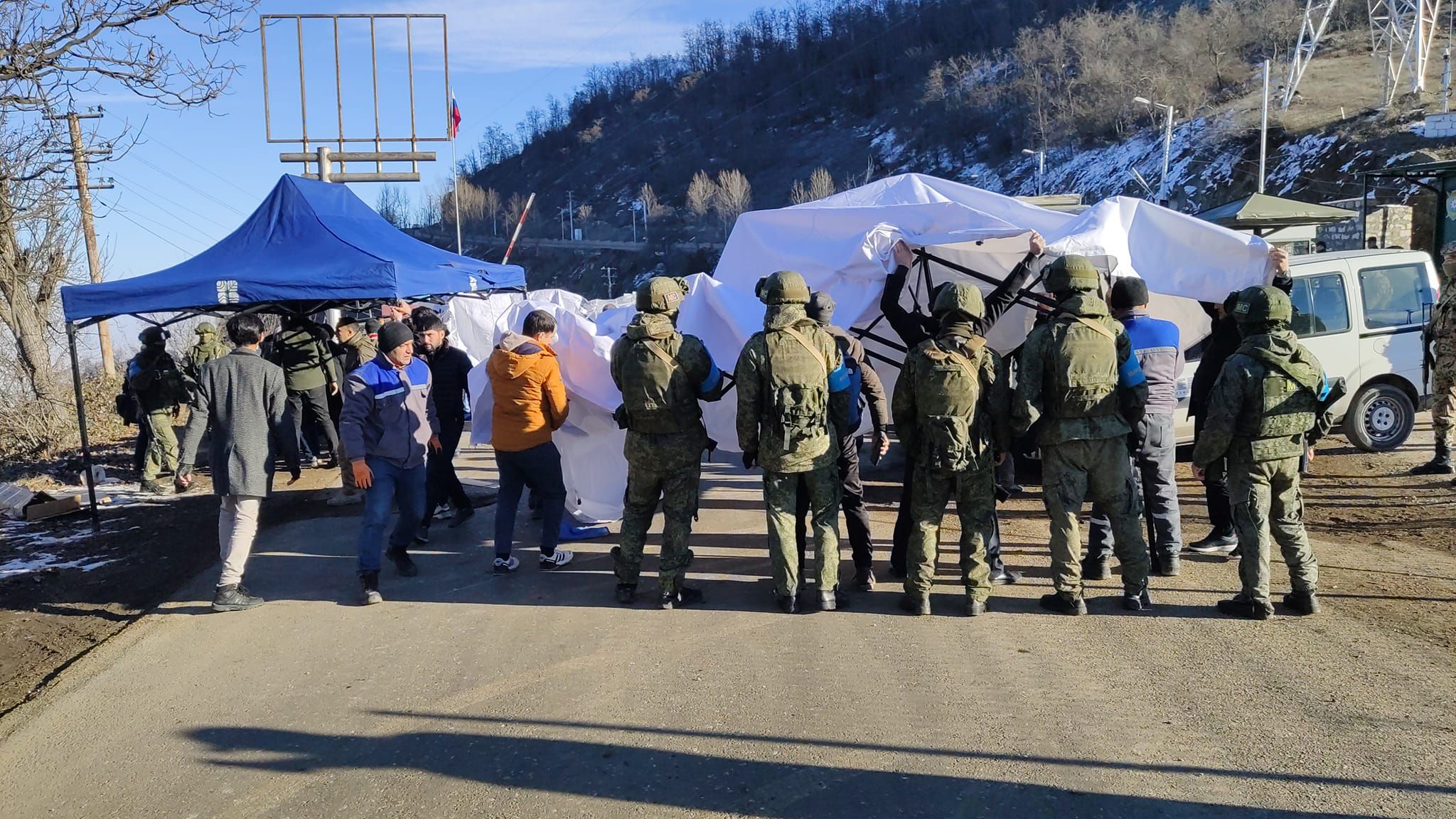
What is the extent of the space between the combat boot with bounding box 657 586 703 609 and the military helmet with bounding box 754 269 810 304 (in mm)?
1750

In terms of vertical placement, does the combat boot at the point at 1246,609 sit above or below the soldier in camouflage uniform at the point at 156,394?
below

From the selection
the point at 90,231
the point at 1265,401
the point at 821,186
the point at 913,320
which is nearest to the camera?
the point at 1265,401

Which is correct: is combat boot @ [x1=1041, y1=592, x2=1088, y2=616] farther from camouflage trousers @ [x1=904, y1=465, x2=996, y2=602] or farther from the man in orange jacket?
the man in orange jacket

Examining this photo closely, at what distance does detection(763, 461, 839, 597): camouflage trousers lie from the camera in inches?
206

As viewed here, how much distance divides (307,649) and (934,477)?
350 cm

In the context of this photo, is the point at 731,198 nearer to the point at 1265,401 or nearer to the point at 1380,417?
the point at 1380,417

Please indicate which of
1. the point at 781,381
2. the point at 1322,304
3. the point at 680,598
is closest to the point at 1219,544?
the point at 781,381

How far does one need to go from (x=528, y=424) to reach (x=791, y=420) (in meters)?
1.90

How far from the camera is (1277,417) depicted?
4.82 meters

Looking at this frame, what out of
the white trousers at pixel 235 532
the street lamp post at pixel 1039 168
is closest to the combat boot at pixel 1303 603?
the white trousers at pixel 235 532

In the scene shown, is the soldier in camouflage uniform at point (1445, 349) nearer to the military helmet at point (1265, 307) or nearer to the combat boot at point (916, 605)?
the military helmet at point (1265, 307)

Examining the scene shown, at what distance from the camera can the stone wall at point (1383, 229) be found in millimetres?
18984

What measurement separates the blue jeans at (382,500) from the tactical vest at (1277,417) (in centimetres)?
480

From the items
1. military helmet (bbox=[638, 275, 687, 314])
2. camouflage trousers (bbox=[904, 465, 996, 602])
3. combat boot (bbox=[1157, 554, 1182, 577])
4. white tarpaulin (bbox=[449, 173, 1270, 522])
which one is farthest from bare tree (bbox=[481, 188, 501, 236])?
camouflage trousers (bbox=[904, 465, 996, 602])
